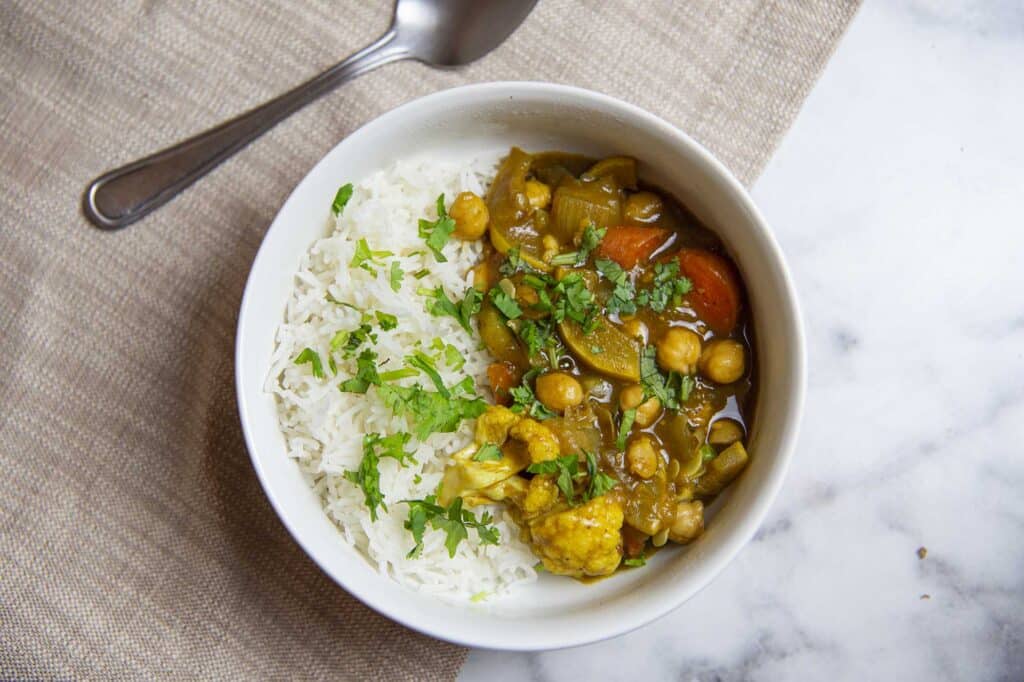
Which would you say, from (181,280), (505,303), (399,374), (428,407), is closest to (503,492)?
(428,407)

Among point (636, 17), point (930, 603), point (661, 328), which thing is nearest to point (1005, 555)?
point (930, 603)

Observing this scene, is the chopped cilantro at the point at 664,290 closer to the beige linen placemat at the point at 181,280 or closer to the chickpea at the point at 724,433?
the chickpea at the point at 724,433

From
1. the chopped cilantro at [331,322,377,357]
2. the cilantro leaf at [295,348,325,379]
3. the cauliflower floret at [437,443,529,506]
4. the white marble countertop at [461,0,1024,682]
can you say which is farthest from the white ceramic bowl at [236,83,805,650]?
the white marble countertop at [461,0,1024,682]

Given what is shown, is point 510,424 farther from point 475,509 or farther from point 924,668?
point 924,668

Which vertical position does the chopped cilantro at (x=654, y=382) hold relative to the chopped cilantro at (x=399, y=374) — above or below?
above

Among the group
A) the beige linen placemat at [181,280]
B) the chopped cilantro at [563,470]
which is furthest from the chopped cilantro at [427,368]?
the beige linen placemat at [181,280]

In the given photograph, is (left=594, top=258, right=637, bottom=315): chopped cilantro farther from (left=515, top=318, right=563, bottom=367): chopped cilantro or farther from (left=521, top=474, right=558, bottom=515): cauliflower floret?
(left=521, top=474, right=558, bottom=515): cauliflower floret

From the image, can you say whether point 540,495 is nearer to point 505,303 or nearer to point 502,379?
point 502,379
